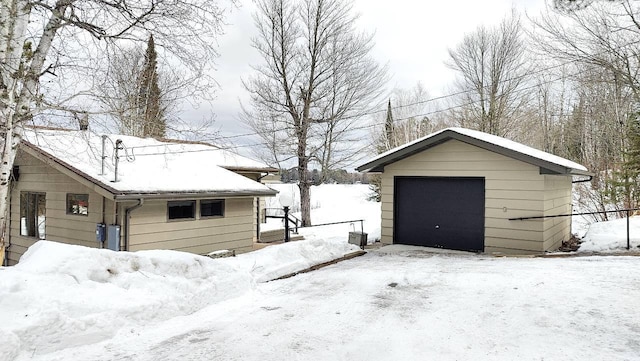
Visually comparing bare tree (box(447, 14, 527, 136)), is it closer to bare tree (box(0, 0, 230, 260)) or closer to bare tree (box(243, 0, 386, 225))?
bare tree (box(243, 0, 386, 225))

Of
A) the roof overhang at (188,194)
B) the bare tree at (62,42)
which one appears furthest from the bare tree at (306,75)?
the bare tree at (62,42)

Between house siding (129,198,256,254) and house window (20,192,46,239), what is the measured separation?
3553 millimetres

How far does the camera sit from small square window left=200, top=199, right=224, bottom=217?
10852 mm

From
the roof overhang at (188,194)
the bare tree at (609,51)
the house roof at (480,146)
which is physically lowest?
the roof overhang at (188,194)

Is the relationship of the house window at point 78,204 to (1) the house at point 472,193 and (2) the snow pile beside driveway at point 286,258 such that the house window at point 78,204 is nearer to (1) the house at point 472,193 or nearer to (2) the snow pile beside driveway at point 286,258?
(2) the snow pile beside driveway at point 286,258

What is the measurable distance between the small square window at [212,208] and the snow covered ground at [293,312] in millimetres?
4637

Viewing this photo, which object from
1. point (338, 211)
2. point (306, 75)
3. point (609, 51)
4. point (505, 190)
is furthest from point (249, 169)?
point (338, 211)

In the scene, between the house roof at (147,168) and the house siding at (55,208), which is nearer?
the house roof at (147,168)

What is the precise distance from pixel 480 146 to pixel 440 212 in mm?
2136

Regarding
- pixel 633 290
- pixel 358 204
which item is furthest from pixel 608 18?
pixel 358 204

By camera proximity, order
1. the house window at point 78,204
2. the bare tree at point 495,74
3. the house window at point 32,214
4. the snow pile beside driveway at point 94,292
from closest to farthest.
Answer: the snow pile beside driveway at point 94,292
the house window at point 78,204
the house window at point 32,214
the bare tree at point 495,74

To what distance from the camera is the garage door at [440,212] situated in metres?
10.1

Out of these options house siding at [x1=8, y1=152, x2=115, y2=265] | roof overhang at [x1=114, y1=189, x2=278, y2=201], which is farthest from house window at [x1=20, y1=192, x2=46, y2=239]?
roof overhang at [x1=114, y1=189, x2=278, y2=201]

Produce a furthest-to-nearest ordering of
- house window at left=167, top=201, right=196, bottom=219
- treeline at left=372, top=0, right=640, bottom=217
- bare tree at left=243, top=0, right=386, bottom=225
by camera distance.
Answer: bare tree at left=243, top=0, right=386, bottom=225
treeline at left=372, top=0, right=640, bottom=217
house window at left=167, top=201, right=196, bottom=219
